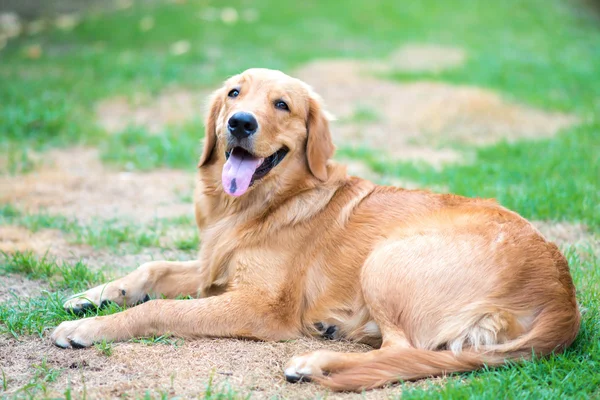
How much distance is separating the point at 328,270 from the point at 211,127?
1.35 meters

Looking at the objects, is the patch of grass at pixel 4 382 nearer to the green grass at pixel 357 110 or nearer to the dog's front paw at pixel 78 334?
the dog's front paw at pixel 78 334

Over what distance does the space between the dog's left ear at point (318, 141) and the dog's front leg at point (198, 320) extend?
100 centimetres

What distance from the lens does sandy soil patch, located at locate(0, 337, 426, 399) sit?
3.42m

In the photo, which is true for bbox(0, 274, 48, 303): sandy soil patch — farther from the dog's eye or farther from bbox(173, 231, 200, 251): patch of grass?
the dog's eye

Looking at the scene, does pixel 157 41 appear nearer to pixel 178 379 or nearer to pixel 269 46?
pixel 269 46

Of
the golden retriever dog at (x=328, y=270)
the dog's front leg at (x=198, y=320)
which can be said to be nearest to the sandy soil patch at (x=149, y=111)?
the golden retriever dog at (x=328, y=270)

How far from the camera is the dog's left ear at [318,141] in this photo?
4.59 m

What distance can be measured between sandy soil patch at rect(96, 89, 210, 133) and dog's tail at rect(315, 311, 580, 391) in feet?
20.8

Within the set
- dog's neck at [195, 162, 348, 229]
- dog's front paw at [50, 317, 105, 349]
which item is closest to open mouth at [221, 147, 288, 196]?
dog's neck at [195, 162, 348, 229]

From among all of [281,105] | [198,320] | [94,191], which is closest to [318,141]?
[281,105]

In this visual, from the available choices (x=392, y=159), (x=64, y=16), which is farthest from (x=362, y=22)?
(x=392, y=159)

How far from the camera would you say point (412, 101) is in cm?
1074

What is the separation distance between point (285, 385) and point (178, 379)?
556mm

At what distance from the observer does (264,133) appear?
430cm
